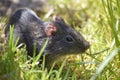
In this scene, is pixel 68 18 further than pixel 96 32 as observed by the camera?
Yes

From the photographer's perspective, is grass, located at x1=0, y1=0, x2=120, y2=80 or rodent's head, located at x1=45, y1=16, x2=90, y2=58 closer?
grass, located at x1=0, y1=0, x2=120, y2=80

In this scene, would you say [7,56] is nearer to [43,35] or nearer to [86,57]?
[43,35]

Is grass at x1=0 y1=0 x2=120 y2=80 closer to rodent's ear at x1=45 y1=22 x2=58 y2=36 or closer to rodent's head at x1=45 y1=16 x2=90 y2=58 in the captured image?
rodent's head at x1=45 y1=16 x2=90 y2=58

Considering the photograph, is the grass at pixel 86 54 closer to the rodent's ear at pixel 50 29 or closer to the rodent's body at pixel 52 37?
the rodent's body at pixel 52 37

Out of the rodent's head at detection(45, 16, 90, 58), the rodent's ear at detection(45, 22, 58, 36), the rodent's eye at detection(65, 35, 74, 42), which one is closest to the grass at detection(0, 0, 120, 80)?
the rodent's head at detection(45, 16, 90, 58)

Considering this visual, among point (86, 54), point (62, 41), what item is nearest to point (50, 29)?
point (62, 41)

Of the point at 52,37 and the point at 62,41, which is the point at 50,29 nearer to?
the point at 52,37

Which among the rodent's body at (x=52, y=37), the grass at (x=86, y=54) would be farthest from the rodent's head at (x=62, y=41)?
the grass at (x=86, y=54)

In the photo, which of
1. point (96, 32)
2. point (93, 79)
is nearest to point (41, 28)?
point (96, 32)
